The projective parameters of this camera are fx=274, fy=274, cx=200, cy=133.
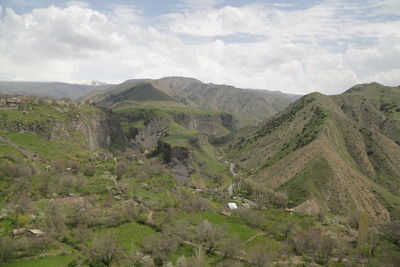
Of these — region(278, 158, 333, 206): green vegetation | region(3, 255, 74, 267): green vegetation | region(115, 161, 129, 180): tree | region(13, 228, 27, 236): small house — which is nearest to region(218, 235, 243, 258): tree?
region(3, 255, 74, 267): green vegetation

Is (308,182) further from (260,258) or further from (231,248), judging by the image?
(260,258)

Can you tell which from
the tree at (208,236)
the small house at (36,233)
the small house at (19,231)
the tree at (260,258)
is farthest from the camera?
the tree at (208,236)

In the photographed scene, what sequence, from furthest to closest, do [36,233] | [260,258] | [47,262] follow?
[36,233] → [260,258] → [47,262]

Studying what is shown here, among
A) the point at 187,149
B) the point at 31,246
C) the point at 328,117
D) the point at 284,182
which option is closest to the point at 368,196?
the point at 284,182

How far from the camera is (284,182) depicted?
14888 centimetres

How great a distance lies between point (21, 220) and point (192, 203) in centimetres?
5253

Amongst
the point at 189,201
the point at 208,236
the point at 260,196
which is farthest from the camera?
the point at 260,196

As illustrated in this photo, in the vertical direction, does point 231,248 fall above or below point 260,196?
above

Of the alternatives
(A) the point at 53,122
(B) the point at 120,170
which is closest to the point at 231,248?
(B) the point at 120,170

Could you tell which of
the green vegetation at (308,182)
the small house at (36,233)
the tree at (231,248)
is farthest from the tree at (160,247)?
the green vegetation at (308,182)

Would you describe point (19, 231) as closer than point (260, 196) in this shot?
Yes

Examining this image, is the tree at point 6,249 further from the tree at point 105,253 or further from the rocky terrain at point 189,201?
the tree at point 105,253

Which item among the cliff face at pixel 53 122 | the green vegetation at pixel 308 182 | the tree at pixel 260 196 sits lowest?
the tree at pixel 260 196

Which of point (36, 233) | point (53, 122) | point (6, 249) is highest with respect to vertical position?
point (53, 122)
